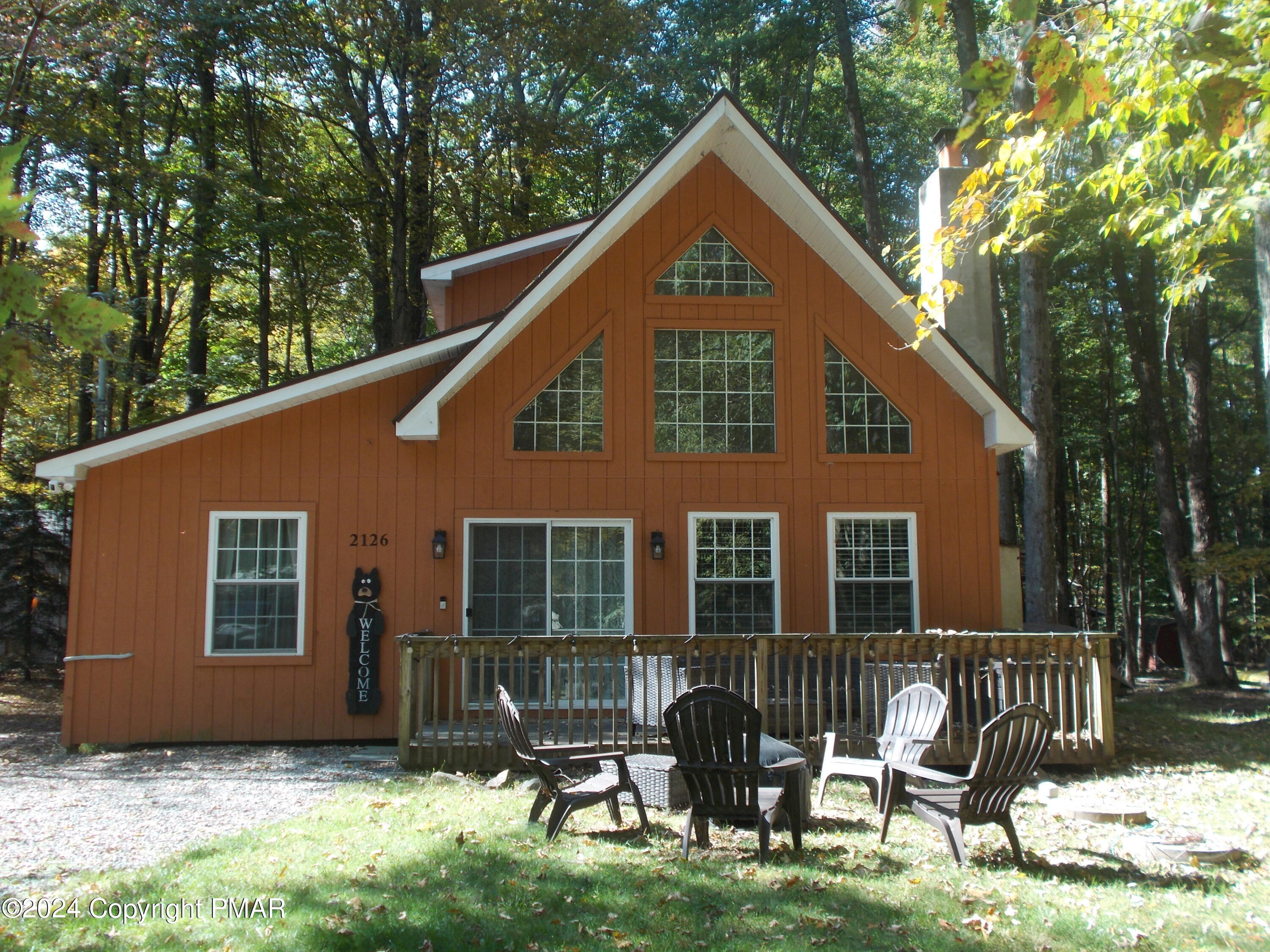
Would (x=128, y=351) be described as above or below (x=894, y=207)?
below

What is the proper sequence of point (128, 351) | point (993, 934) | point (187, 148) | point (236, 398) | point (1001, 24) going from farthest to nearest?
point (187, 148) < point (128, 351) < point (1001, 24) < point (236, 398) < point (993, 934)

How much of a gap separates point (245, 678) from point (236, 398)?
281 centimetres

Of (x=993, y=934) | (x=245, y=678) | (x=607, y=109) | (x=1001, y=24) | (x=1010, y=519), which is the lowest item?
(x=993, y=934)

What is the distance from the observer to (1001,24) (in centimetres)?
1436

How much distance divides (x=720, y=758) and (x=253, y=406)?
20.8 ft

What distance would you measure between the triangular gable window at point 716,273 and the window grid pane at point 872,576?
2.77 m

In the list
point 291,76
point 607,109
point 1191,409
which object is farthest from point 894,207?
point 291,76

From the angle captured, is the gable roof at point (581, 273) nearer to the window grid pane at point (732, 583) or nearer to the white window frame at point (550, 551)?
the white window frame at point (550, 551)

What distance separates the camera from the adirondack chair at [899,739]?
20.6 ft

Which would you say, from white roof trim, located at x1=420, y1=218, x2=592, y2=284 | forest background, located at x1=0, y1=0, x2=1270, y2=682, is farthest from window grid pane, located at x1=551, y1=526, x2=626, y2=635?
white roof trim, located at x1=420, y1=218, x2=592, y2=284

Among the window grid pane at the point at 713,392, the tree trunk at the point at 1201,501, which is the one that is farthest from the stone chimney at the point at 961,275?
the tree trunk at the point at 1201,501

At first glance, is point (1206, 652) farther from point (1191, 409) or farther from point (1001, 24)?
point (1001, 24)

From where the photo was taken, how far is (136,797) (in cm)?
716

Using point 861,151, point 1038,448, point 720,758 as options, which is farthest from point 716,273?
point 861,151
